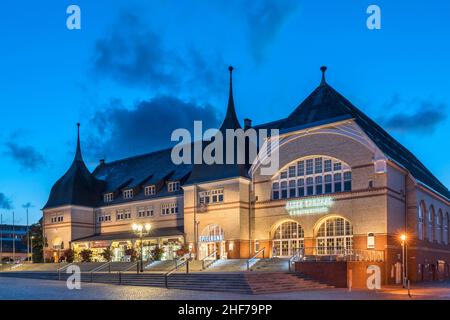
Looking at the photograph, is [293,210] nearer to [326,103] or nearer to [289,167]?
[289,167]

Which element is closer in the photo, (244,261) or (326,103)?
(244,261)

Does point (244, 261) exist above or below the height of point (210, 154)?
below

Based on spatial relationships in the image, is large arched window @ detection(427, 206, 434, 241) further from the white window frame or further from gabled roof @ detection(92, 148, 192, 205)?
the white window frame

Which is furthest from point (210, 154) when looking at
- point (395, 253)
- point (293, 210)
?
point (395, 253)

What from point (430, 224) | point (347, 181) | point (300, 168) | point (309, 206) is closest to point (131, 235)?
point (300, 168)

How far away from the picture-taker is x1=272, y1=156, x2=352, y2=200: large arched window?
41562mm

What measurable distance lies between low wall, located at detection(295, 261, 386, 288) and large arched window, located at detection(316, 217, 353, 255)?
4941mm

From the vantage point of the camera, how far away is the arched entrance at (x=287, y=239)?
4362 cm

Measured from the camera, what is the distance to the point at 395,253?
1547 inches

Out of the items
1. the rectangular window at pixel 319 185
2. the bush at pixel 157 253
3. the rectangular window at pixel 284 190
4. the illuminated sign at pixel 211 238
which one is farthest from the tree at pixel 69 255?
the rectangular window at pixel 319 185

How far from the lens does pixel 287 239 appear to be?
4438 centimetres

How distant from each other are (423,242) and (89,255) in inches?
1358

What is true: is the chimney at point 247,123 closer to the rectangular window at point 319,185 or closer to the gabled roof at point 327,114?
the gabled roof at point 327,114

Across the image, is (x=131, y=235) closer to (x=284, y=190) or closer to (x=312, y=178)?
(x=284, y=190)
